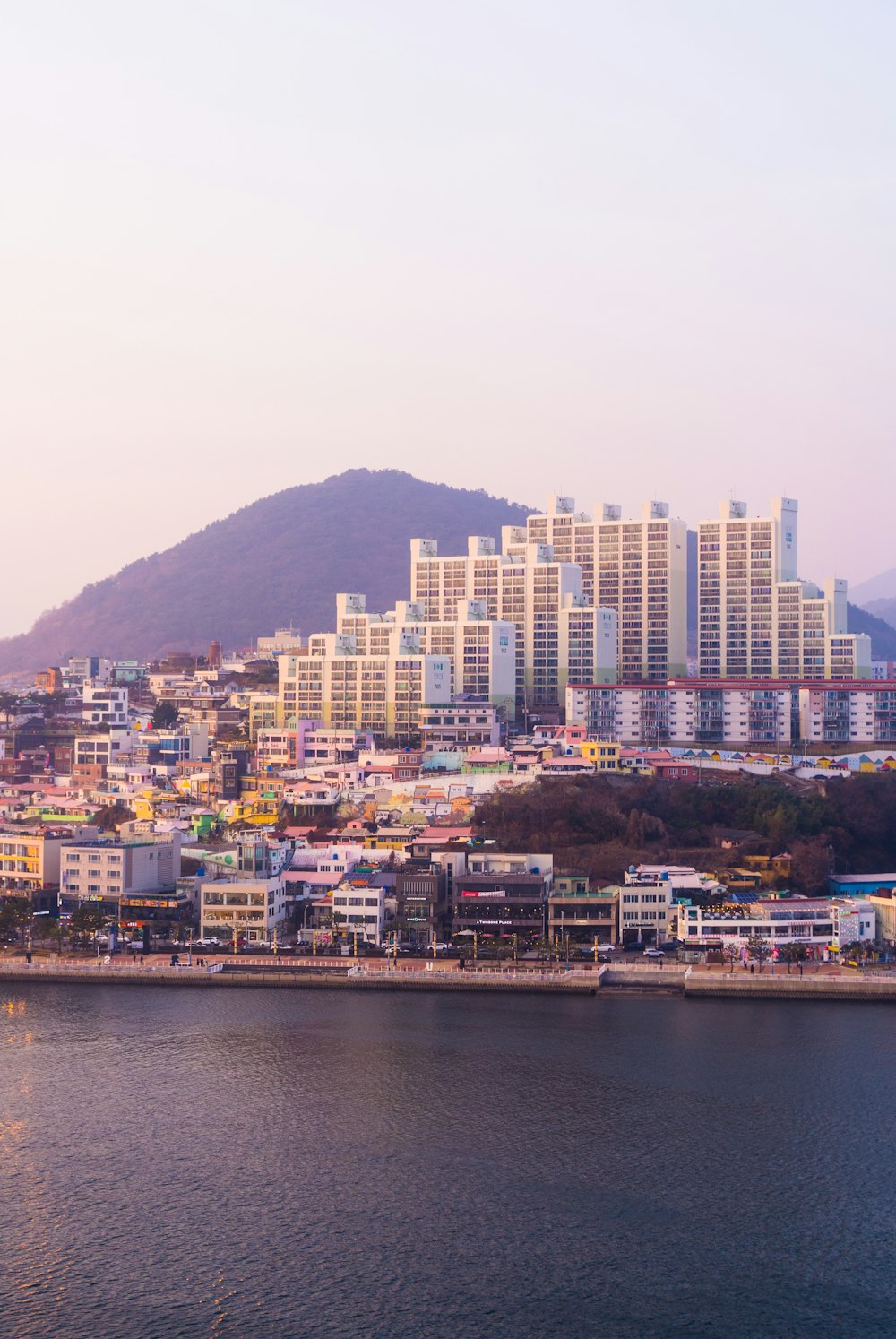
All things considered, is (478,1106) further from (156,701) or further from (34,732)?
(156,701)

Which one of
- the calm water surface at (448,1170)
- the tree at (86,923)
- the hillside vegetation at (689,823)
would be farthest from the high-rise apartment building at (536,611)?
the calm water surface at (448,1170)

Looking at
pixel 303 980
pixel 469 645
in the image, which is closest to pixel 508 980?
pixel 303 980

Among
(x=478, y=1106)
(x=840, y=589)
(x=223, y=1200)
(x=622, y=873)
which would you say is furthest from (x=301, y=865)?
(x=840, y=589)

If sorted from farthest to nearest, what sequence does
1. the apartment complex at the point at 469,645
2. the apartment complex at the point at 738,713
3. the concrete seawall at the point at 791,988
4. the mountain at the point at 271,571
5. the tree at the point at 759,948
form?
the mountain at the point at 271,571 → the apartment complex at the point at 469,645 → the apartment complex at the point at 738,713 → the tree at the point at 759,948 → the concrete seawall at the point at 791,988


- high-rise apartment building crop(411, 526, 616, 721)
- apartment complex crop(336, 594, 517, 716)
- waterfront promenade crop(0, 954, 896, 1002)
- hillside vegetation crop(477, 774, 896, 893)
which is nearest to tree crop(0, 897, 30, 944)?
waterfront promenade crop(0, 954, 896, 1002)

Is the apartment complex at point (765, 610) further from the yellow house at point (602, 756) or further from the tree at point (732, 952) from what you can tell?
the tree at point (732, 952)

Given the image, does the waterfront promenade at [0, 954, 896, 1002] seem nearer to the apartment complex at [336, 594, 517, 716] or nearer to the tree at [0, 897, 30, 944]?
the tree at [0, 897, 30, 944]
